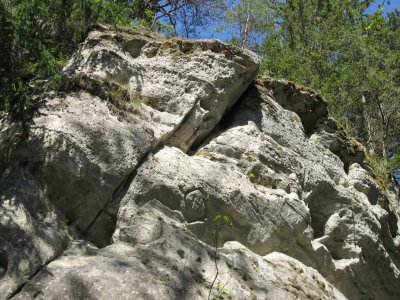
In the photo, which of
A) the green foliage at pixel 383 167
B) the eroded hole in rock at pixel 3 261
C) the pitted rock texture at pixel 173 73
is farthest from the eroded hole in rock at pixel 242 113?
the eroded hole in rock at pixel 3 261

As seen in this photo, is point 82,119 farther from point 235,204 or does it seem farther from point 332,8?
point 332,8

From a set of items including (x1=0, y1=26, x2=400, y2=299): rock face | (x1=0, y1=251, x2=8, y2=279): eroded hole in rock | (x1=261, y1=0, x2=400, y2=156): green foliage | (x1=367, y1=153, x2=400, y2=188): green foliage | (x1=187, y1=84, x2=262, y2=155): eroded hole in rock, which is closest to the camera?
(x1=0, y1=251, x2=8, y2=279): eroded hole in rock

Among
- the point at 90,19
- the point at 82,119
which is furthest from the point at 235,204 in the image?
the point at 90,19

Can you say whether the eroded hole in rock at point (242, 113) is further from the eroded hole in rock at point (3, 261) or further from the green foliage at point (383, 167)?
the eroded hole in rock at point (3, 261)

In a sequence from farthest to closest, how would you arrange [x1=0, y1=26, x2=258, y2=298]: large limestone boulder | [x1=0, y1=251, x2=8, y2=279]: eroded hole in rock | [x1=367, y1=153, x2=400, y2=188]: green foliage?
[x1=367, y1=153, x2=400, y2=188]: green foliage < [x1=0, y1=26, x2=258, y2=298]: large limestone boulder < [x1=0, y1=251, x2=8, y2=279]: eroded hole in rock

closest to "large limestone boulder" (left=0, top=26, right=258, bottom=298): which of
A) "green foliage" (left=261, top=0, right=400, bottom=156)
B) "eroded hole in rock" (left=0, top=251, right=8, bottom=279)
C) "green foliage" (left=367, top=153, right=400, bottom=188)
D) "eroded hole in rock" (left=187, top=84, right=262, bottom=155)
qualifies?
"eroded hole in rock" (left=0, top=251, right=8, bottom=279)

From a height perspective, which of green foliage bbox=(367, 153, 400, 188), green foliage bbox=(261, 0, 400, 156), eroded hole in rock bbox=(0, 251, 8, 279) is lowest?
eroded hole in rock bbox=(0, 251, 8, 279)

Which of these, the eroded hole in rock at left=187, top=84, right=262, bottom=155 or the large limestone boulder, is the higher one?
the eroded hole in rock at left=187, top=84, right=262, bottom=155

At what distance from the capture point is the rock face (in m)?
4.68

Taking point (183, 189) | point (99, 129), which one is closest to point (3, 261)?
point (99, 129)

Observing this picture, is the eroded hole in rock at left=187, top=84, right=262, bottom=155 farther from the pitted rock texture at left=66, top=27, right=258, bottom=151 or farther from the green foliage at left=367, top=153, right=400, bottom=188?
the green foliage at left=367, top=153, right=400, bottom=188

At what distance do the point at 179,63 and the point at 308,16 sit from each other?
14848 mm

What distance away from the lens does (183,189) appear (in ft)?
19.4

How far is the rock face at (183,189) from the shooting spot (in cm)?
468
